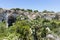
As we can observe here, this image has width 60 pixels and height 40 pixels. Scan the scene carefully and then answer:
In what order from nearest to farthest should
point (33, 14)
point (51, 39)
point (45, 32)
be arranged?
point (51, 39) → point (45, 32) → point (33, 14)

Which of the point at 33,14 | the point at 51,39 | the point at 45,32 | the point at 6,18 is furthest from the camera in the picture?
the point at 33,14

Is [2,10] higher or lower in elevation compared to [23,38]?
higher

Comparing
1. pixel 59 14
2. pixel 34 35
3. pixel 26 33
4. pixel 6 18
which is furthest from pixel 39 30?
pixel 59 14

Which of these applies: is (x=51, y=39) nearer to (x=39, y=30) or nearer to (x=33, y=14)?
→ (x=39, y=30)

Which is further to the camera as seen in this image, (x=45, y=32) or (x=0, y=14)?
(x=0, y=14)

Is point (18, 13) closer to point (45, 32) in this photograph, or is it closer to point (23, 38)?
point (45, 32)

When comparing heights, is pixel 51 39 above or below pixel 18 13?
below

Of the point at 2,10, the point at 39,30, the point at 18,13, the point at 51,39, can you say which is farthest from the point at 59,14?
the point at 51,39

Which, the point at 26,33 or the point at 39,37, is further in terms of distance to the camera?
the point at 39,37
